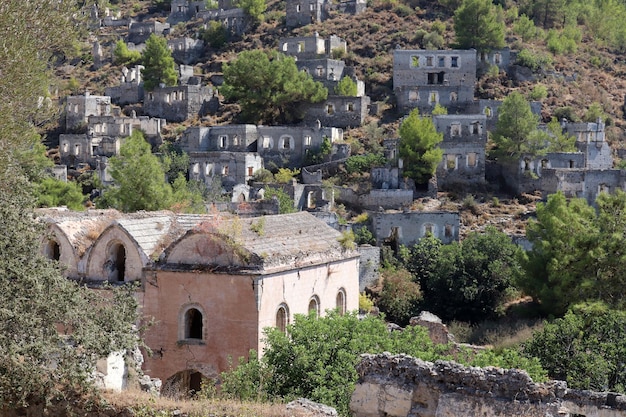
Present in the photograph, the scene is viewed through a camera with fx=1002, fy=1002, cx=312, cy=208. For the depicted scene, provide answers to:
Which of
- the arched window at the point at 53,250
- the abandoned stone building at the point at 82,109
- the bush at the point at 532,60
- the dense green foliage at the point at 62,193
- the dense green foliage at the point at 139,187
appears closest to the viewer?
the arched window at the point at 53,250

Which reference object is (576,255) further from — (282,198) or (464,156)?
(464,156)

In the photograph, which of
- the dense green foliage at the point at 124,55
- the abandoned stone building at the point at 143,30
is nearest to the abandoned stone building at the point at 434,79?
the dense green foliage at the point at 124,55

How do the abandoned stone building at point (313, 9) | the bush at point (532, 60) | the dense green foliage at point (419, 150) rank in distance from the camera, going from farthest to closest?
the abandoned stone building at point (313, 9)
the bush at point (532, 60)
the dense green foliage at point (419, 150)

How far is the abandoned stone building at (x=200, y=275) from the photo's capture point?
2275cm

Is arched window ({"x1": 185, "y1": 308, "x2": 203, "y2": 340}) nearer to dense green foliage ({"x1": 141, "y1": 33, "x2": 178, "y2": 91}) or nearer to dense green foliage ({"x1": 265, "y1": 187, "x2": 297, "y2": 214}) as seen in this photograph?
dense green foliage ({"x1": 265, "y1": 187, "x2": 297, "y2": 214})

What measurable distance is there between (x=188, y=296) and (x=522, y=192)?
32919mm

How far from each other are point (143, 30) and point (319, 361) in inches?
2832

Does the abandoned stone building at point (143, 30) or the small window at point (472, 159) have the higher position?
the abandoned stone building at point (143, 30)

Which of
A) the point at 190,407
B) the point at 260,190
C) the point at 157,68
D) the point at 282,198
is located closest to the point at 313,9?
the point at 157,68

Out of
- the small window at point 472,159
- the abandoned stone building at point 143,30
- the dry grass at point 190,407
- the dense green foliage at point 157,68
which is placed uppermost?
the abandoned stone building at point 143,30

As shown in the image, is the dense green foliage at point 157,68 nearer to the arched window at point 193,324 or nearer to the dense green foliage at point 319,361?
the arched window at point 193,324

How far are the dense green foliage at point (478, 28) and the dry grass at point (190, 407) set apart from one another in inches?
2188

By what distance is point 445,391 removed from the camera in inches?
574

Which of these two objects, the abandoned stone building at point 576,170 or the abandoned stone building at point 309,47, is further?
the abandoned stone building at point 309,47
